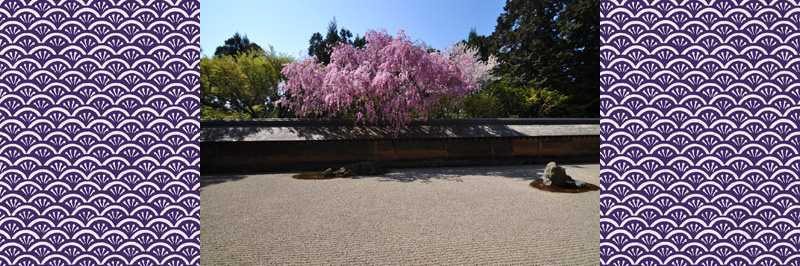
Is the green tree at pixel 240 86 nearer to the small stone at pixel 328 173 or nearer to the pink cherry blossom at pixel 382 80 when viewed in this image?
the pink cherry blossom at pixel 382 80

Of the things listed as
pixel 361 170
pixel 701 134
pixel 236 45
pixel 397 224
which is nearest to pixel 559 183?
pixel 397 224

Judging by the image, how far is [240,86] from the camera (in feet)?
53.5

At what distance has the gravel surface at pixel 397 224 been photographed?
9.85ft

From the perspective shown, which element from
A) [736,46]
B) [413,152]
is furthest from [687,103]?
[413,152]

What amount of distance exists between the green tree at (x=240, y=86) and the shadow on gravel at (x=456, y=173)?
11.1m

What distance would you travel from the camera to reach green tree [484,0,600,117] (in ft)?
57.3

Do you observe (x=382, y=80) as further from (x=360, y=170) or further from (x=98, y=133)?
(x=98, y=133)

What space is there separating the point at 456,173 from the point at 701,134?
669 cm

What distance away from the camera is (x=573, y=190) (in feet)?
19.6

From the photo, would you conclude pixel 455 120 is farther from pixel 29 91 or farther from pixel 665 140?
pixel 29 91

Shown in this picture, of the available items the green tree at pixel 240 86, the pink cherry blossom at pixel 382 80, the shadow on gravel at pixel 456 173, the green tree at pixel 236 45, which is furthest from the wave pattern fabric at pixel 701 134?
the green tree at pixel 236 45

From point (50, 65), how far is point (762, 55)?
3340 mm

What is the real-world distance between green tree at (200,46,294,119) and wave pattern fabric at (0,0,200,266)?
16.3 metres

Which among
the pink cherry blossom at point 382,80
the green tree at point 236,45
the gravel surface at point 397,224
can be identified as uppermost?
the green tree at point 236,45
